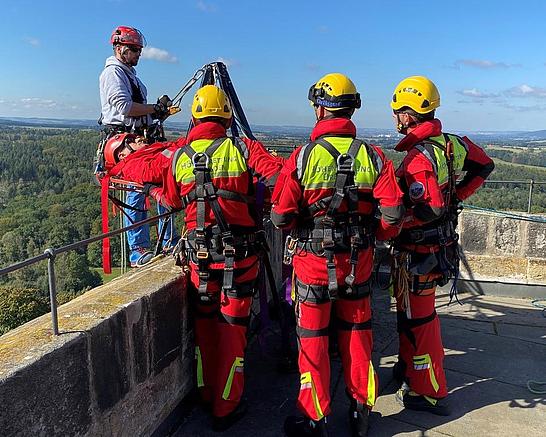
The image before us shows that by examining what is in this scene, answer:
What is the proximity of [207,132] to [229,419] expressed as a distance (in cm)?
207

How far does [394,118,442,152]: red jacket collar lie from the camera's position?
375 cm

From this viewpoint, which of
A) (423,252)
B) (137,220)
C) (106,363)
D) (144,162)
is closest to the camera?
(106,363)

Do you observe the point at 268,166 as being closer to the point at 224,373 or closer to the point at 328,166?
the point at 328,166

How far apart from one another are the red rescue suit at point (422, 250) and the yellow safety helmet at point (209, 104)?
53.4 inches

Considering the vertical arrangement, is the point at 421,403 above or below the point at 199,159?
below

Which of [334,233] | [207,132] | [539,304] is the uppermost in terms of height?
[207,132]

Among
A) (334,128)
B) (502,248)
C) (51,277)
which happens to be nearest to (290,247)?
(334,128)

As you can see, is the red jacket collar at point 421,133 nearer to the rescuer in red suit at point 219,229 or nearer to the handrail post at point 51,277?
the rescuer in red suit at point 219,229

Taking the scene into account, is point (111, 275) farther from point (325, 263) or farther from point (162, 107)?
point (325, 263)

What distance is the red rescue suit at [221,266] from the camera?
138 inches

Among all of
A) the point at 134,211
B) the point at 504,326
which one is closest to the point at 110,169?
the point at 134,211

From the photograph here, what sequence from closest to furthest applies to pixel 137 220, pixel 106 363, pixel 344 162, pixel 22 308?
pixel 106 363
pixel 344 162
pixel 137 220
pixel 22 308

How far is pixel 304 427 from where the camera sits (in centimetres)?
348

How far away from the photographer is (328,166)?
3.25 m
